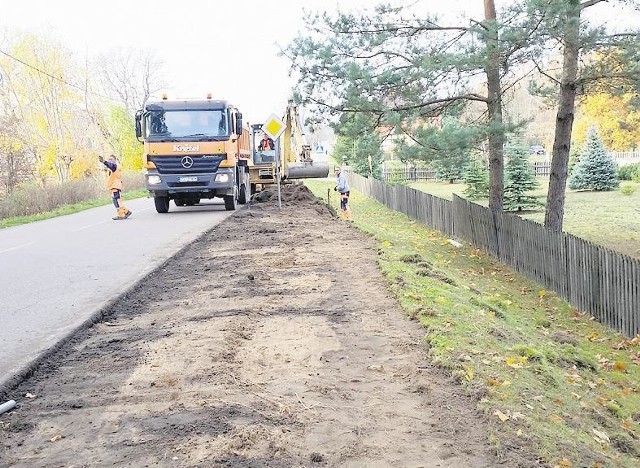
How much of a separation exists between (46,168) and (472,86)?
30.0 metres

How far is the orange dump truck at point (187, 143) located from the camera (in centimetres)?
1875

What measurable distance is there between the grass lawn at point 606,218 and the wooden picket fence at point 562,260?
12.1 ft

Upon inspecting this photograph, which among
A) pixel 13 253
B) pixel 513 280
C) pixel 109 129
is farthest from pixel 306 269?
pixel 109 129

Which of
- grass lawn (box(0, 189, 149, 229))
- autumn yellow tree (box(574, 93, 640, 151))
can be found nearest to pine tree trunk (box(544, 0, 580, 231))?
grass lawn (box(0, 189, 149, 229))

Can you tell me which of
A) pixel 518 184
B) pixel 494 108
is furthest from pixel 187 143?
pixel 518 184

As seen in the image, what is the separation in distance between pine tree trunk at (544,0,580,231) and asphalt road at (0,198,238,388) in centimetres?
767

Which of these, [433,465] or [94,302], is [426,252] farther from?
[433,465]

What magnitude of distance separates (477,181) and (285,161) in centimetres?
1234

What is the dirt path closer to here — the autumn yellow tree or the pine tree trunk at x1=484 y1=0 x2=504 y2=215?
the pine tree trunk at x1=484 y1=0 x2=504 y2=215

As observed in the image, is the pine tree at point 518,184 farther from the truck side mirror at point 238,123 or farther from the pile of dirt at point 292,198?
the truck side mirror at point 238,123

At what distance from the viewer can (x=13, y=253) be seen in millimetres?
12422

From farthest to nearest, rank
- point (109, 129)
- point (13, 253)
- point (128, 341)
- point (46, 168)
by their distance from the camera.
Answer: point (109, 129)
point (46, 168)
point (13, 253)
point (128, 341)

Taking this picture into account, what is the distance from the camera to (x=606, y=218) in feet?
77.7

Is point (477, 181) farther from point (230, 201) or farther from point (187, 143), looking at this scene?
point (187, 143)
